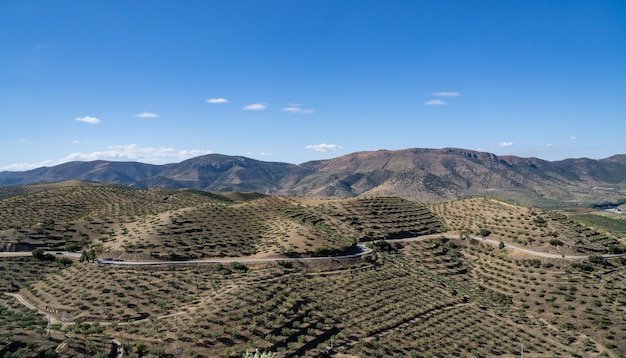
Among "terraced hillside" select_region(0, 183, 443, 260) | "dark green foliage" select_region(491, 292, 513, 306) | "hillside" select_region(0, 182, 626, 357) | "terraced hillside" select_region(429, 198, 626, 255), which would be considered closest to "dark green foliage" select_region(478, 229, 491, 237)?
"terraced hillside" select_region(429, 198, 626, 255)

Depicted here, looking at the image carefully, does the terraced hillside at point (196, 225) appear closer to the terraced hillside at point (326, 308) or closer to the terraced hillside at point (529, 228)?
the terraced hillside at point (326, 308)

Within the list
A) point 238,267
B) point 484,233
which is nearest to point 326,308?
point 238,267

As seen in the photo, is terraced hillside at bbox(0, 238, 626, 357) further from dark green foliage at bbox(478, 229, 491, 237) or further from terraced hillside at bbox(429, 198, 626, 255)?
dark green foliage at bbox(478, 229, 491, 237)

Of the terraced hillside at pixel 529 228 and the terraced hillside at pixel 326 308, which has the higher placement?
the terraced hillside at pixel 529 228

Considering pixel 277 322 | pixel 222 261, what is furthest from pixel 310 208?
pixel 277 322

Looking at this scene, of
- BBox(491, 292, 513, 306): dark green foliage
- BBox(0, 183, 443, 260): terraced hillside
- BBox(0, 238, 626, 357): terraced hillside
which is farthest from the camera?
BBox(0, 183, 443, 260): terraced hillside

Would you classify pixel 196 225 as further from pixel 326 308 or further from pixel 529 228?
pixel 529 228

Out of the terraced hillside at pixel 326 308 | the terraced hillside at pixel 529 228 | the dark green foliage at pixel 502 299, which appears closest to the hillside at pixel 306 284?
the terraced hillside at pixel 326 308

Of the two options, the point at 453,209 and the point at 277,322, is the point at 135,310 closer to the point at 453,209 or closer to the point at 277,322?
the point at 277,322

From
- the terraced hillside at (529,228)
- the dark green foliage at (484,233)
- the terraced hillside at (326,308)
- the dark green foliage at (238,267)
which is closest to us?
the terraced hillside at (326,308)

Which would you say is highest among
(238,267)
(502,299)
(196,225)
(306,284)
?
(196,225)
